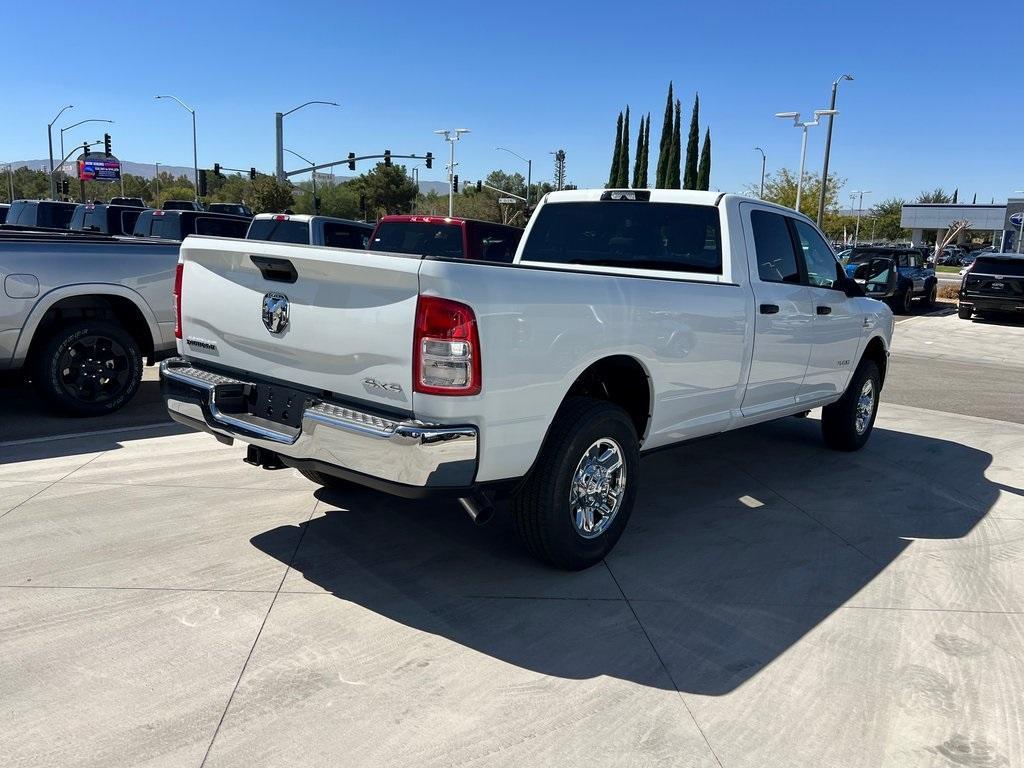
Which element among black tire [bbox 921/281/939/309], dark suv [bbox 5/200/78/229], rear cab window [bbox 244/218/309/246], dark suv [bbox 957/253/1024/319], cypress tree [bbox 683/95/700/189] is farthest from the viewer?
cypress tree [bbox 683/95/700/189]

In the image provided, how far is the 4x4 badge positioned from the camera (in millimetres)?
3923

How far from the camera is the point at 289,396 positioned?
3.92 metres

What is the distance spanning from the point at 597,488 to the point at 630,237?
200 centimetres

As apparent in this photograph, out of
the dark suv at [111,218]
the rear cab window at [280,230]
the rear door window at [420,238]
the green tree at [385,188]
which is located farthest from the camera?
the green tree at [385,188]

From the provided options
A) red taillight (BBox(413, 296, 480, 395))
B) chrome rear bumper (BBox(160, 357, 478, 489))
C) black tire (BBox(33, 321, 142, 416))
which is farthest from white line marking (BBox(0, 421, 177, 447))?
red taillight (BBox(413, 296, 480, 395))

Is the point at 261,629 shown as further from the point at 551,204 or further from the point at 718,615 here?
the point at 551,204

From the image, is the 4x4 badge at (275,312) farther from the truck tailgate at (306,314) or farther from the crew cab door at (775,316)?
the crew cab door at (775,316)

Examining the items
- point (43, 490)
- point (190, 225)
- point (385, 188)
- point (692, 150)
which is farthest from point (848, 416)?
point (385, 188)

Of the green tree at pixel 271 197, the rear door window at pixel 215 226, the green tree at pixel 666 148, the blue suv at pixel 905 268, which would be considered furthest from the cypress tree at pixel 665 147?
the rear door window at pixel 215 226

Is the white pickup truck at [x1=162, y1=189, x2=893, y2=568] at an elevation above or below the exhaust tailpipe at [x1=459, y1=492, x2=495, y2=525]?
above

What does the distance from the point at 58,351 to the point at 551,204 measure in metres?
4.27

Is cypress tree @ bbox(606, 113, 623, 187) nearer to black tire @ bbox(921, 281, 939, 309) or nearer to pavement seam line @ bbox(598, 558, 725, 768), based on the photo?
black tire @ bbox(921, 281, 939, 309)

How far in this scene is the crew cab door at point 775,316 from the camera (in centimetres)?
540

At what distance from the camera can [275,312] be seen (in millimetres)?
3973
